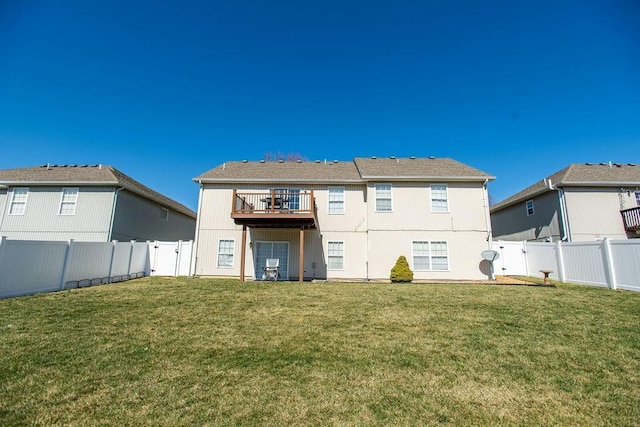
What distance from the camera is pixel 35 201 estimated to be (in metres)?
14.6

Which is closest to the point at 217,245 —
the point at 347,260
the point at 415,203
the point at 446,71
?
the point at 347,260

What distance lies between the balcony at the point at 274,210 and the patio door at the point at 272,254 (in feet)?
4.07

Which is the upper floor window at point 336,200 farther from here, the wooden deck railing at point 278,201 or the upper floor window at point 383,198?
the upper floor window at point 383,198

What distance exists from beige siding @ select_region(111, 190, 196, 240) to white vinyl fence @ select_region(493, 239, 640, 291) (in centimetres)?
1966

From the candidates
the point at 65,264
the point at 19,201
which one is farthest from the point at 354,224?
the point at 19,201

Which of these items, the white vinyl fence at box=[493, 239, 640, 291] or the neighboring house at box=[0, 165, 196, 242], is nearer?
the white vinyl fence at box=[493, 239, 640, 291]

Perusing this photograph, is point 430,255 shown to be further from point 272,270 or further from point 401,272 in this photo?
point 272,270

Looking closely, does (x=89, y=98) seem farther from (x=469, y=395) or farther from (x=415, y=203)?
(x=469, y=395)

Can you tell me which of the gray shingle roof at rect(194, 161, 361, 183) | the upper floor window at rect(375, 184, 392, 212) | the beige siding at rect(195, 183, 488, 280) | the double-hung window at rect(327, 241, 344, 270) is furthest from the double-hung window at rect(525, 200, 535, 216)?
the double-hung window at rect(327, 241, 344, 270)

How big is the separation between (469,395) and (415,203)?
37.5 ft

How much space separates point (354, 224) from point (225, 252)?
6694 mm

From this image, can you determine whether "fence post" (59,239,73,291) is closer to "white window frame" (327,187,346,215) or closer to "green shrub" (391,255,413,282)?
"white window frame" (327,187,346,215)

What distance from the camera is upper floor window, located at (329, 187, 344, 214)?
13.9 m

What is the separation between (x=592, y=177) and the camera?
556 inches
